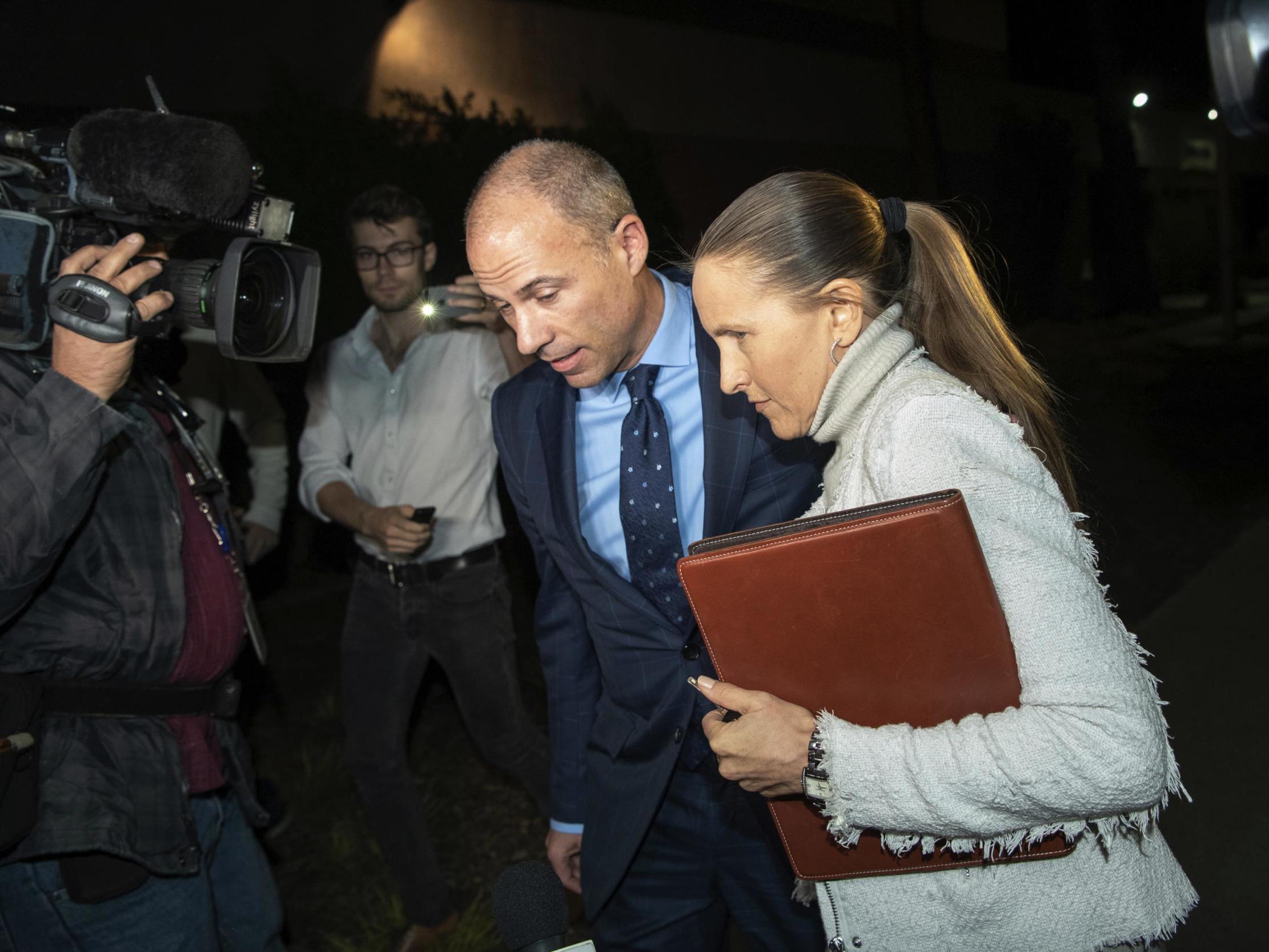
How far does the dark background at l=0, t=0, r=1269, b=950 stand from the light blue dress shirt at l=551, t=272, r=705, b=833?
1.84 metres

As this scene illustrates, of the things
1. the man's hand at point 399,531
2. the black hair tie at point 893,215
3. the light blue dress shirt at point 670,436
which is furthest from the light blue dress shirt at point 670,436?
the man's hand at point 399,531

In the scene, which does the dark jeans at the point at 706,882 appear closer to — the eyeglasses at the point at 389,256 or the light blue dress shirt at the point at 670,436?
the light blue dress shirt at the point at 670,436

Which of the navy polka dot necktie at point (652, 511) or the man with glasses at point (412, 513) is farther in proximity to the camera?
the man with glasses at point (412, 513)

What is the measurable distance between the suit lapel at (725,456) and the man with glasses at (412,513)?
4.11 ft

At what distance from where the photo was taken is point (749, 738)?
127 cm

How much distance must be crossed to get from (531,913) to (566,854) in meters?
1.20

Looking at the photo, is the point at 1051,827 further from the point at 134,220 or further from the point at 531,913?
the point at 134,220

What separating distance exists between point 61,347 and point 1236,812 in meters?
3.54

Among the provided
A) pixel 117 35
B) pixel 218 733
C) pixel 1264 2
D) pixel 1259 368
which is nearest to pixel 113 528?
pixel 218 733

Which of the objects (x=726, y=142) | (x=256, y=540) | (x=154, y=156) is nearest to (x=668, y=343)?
(x=154, y=156)

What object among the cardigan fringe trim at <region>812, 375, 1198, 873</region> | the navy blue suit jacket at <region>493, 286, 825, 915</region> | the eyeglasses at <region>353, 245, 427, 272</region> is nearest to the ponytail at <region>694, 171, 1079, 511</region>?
the cardigan fringe trim at <region>812, 375, 1198, 873</region>

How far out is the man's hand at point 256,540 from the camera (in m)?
3.44

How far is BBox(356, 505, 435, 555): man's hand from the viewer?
278 centimetres

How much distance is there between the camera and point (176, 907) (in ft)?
6.14
